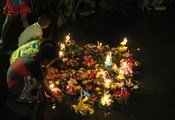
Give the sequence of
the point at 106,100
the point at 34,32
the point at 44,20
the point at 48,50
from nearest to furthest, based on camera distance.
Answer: the point at 48,50
the point at 106,100
the point at 34,32
the point at 44,20

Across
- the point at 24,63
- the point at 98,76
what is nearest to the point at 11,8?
the point at 98,76

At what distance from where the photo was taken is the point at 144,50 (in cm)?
980

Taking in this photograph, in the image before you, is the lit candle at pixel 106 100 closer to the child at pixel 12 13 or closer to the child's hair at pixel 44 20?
the child's hair at pixel 44 20

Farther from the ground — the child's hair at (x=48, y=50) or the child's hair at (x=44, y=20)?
the child's hair at (x=48, y=50)

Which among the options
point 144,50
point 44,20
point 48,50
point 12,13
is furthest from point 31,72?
point 144,50

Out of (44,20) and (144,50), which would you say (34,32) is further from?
(144,50)

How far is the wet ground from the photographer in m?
7.27

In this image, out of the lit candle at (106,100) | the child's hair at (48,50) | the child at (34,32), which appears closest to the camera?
the child's hair at (48,50)

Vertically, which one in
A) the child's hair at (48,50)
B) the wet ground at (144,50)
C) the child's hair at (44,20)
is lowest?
the wet ground at (144,50)

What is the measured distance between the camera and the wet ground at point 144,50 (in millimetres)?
7270

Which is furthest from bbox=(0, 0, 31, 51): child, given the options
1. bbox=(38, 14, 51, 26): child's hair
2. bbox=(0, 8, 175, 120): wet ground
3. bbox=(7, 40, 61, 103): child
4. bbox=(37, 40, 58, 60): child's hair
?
bbox=(37, 40, 58, 60): child's hair

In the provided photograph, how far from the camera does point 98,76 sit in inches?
308

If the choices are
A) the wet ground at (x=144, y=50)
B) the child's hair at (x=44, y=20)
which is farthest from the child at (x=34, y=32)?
the wet ground at (x=144, y=50)

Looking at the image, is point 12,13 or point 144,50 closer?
point 12,13
